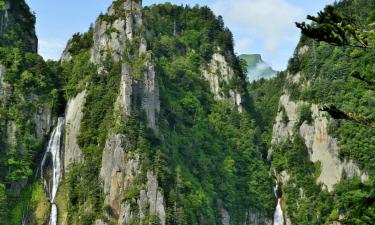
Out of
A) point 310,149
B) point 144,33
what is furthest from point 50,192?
point 310,149

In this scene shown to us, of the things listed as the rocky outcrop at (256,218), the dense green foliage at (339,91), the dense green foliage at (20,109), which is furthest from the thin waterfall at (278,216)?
the dense green foliage at (20,109)

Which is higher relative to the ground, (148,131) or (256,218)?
(148,131)

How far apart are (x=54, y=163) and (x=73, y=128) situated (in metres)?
6.63

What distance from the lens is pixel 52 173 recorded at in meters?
94.1

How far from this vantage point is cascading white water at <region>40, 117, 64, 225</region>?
89500 mm

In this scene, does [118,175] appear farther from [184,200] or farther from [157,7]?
[157,7]

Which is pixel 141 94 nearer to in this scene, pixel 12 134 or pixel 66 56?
pixel 12 134

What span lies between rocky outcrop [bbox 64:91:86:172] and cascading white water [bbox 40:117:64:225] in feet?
3.69

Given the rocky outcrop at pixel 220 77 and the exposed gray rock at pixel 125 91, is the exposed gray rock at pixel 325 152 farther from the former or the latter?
the exposed gray rock at pixel 125 91

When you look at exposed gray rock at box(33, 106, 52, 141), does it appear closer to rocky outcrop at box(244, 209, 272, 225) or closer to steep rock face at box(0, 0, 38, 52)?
steep rock face at box(0, 0, 38, 52)

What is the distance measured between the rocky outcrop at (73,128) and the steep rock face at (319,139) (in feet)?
136

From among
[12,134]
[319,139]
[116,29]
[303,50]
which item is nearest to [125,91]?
[116,29]

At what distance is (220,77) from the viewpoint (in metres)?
129

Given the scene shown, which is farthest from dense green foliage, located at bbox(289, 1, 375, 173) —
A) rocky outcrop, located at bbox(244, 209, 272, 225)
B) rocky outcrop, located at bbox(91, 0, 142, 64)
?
rocky outcrop, located at bbox(91, 0, 142, 64)
